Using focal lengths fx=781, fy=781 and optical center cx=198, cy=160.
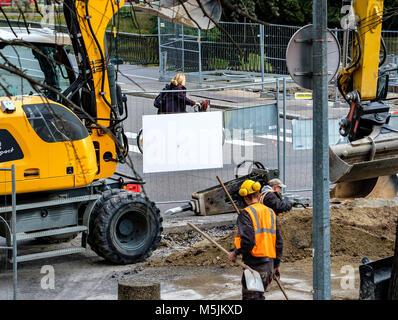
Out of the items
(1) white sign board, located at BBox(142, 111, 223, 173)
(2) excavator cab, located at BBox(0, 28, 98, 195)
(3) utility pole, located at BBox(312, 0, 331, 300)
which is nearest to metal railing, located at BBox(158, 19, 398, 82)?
(1) white sign board, located at BBox(142, 111, 223, 173)

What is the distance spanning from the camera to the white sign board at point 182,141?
1305 cm

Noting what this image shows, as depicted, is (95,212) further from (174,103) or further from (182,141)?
(174,103)

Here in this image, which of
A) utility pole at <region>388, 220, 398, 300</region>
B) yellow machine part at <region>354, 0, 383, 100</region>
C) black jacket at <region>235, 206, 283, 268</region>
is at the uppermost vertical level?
yellow machine part at <region>354, 0, 383, 100</region>

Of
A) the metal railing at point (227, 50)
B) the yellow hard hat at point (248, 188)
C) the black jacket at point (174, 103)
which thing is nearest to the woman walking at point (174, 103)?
the black jacket at point (174, 103)

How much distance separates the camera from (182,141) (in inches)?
518

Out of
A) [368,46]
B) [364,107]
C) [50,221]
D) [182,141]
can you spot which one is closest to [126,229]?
[50,221]

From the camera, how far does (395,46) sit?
26.4 meters

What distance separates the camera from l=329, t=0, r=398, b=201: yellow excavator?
37.7 ft

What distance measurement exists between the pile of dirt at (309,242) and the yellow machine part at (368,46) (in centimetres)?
206

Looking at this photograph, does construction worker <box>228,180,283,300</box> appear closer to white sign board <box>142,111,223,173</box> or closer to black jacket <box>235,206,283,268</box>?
black jacket <box>235,206,283,268</box>

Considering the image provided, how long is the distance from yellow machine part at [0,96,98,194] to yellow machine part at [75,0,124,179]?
0.64 meters
